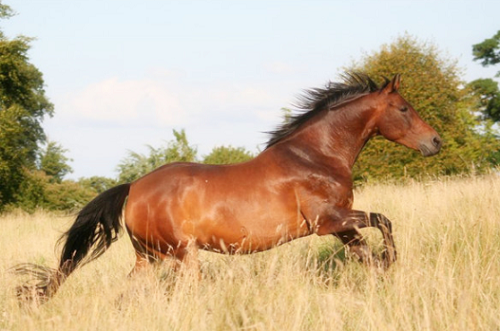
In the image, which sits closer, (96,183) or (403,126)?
(403,126)

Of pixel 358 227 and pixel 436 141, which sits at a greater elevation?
pixel 436 141

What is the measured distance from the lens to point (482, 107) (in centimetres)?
3969

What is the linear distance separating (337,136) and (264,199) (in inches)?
41.3

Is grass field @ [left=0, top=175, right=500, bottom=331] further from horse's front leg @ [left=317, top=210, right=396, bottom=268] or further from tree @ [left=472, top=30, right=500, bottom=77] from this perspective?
tree @ [left=472, top=30, right=500, bottom=77]

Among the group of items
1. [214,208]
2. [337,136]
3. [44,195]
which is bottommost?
[214,208]

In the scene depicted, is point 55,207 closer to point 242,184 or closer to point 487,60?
point 242,184

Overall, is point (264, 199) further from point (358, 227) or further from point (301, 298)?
point (301, 298)

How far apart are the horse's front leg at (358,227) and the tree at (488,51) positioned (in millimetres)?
39462

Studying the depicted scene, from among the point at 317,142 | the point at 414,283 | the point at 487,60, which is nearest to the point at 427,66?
the point at 317,142

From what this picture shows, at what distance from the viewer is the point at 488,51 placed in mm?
42469

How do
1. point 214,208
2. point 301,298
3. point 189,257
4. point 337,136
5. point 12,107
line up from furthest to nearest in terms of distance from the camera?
point 12,107 → point 337,136 → point 214,208 → point 189,257 → point 301,298

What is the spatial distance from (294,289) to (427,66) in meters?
16.2

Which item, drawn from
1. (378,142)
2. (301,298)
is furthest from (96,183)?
(301,298)

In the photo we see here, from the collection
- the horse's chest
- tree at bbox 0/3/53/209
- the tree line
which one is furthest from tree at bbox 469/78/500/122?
the horse's chest
